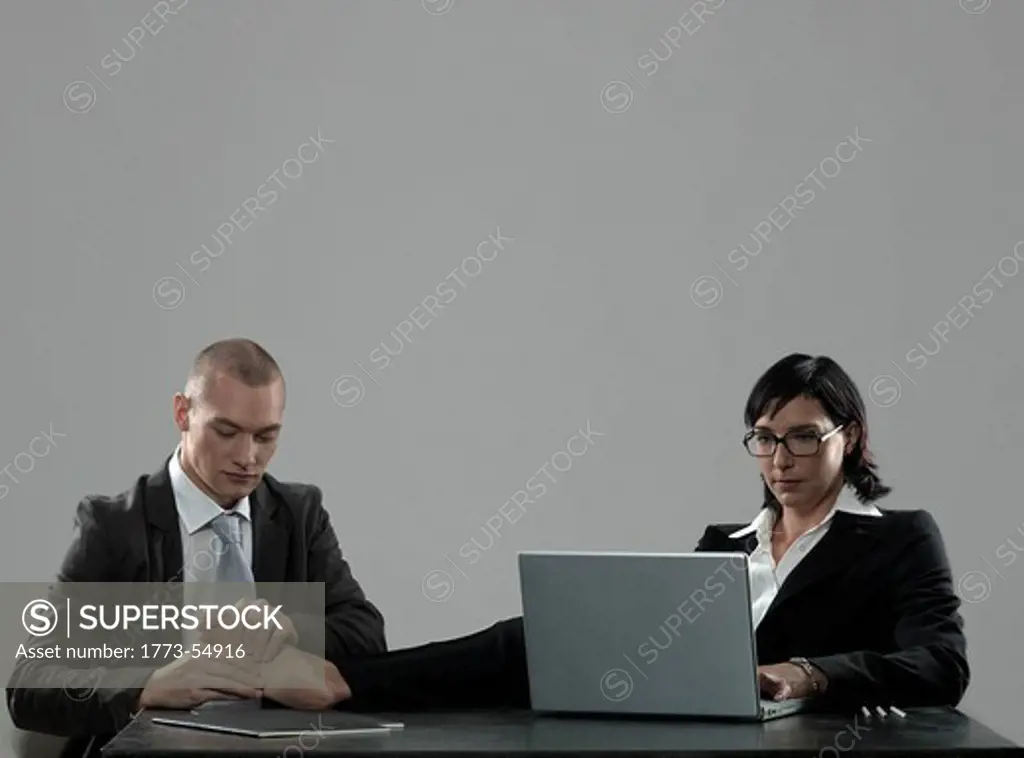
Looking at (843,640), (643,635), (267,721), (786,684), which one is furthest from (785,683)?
(267,721)

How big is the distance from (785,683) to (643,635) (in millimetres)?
259

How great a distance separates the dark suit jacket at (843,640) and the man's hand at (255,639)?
12 cm

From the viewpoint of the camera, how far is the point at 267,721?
89.4 inches

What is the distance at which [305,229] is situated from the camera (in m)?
4.46

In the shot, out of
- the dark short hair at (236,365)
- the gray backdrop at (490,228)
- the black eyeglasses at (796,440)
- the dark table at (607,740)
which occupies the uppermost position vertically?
the gray backdrop at (490,228)

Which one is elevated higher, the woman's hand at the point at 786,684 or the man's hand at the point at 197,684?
the man's hand at the point at 197,684

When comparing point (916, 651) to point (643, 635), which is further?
point (916, 651)

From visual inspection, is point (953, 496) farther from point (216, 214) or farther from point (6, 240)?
point (6, 240)

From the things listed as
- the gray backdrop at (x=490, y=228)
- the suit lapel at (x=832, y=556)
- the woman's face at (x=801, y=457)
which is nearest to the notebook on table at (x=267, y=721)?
the suit lapel at (x=832, y=556)

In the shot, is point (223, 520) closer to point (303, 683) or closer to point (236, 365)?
point (236, 365)

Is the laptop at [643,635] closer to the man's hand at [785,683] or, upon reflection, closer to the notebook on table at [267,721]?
the man's hand at [785,683]

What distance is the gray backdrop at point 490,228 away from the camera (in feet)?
14.6

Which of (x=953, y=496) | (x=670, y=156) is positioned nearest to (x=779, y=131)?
(x=670, y=156)

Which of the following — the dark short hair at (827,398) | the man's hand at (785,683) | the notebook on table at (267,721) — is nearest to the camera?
the notebook on table at (267,721)
